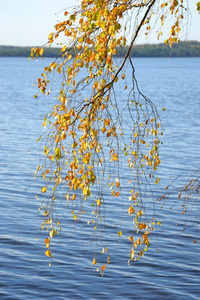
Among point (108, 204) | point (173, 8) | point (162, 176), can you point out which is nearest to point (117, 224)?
point (108, 204)

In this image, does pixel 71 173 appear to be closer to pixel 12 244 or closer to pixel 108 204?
pixel 12 244

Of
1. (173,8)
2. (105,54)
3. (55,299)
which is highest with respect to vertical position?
(173,8)

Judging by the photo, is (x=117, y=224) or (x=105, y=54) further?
(x=117, y=224)

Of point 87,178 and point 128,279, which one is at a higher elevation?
point 87,178

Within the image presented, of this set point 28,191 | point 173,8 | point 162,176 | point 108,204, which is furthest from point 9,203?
point 173,8

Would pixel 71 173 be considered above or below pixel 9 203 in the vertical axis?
above

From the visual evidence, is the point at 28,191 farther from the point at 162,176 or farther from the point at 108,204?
the point at 162,176

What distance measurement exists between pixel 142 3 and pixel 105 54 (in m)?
1.32

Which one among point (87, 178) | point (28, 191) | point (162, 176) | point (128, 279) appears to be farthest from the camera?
point (162, 176)

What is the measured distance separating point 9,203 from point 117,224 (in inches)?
133

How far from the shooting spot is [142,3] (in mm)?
6918

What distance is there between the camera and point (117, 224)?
534 inches

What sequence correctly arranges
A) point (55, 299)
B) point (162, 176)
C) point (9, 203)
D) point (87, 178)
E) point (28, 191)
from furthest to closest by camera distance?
1. point (162, 176)
2. point (28, 191)
3. point (9, 203)
4. point (55, 299)
5. point (87, 178)

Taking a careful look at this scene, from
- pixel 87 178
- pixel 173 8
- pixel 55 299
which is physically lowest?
pixel 55 299
